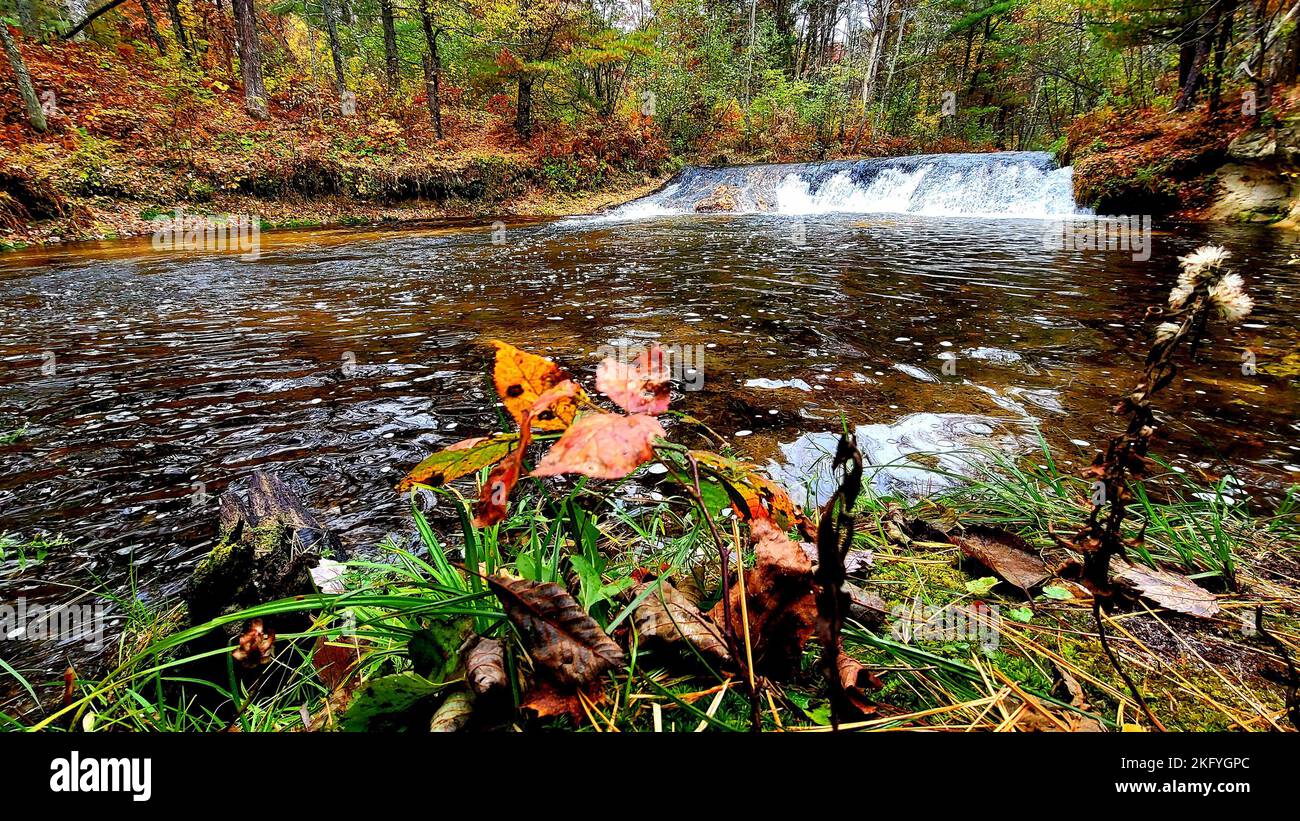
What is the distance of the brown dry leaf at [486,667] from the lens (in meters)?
0.78

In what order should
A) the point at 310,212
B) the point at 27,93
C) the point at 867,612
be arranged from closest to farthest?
→ the point at 867,612 < the point at 27,93 < the point at 310,212

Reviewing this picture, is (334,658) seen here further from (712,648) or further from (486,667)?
(712,648)

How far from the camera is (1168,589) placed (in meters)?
1.24

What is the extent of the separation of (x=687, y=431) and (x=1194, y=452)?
231 cm

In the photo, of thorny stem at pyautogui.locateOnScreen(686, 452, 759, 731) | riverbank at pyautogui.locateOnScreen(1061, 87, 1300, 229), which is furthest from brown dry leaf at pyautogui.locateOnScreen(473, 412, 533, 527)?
riverbank at pyautogui.locateOnScreen(1061, 87, 1300, 229)

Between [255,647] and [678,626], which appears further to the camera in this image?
[255,647]

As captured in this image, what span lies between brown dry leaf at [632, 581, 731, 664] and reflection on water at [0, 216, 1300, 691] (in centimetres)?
120

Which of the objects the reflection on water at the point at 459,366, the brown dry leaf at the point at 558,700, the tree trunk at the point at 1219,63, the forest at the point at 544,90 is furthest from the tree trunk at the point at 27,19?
the tree trunk at the point at 1219,63

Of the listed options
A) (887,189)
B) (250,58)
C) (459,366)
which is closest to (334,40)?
(250,58)

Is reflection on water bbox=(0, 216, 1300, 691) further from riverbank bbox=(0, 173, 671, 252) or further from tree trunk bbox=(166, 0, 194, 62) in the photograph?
tree trunk bbox=(166, 0, 194, 62)

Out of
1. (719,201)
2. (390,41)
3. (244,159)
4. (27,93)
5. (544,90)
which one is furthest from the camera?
(544,90)

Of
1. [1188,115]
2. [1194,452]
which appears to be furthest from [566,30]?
[1194,452]

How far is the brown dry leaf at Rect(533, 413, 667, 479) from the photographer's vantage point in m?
0.58

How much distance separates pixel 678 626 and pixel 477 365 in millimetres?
3169
